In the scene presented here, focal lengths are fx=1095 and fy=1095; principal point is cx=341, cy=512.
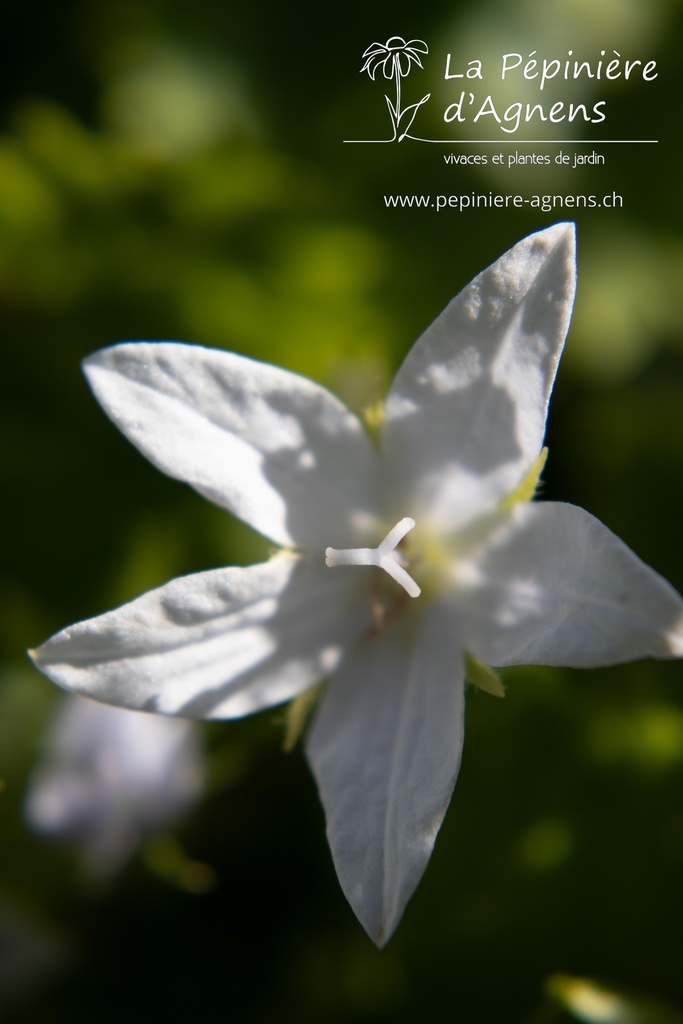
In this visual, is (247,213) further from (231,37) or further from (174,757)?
(174,757)

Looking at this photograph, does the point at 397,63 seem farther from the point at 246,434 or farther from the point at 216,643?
the point at 216,643

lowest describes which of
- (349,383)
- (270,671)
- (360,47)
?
(270,671)

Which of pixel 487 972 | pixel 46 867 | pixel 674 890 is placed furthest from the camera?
pixel 46 867

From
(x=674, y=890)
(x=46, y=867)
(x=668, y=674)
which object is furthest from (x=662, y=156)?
(x=46, y=867)

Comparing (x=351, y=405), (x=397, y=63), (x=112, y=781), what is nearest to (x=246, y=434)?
(x=351, y=405)

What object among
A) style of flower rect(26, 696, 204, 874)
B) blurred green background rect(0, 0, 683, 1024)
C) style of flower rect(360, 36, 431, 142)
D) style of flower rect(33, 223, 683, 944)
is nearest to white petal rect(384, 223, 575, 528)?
style of flower rect(33, 223, 683, 944)

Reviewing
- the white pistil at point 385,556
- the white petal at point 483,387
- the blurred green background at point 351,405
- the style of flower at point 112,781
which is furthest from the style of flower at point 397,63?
the style of flower at point 112,781

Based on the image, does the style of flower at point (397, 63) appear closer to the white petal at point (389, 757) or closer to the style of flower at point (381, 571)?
the style of flower at point (381, 571)
